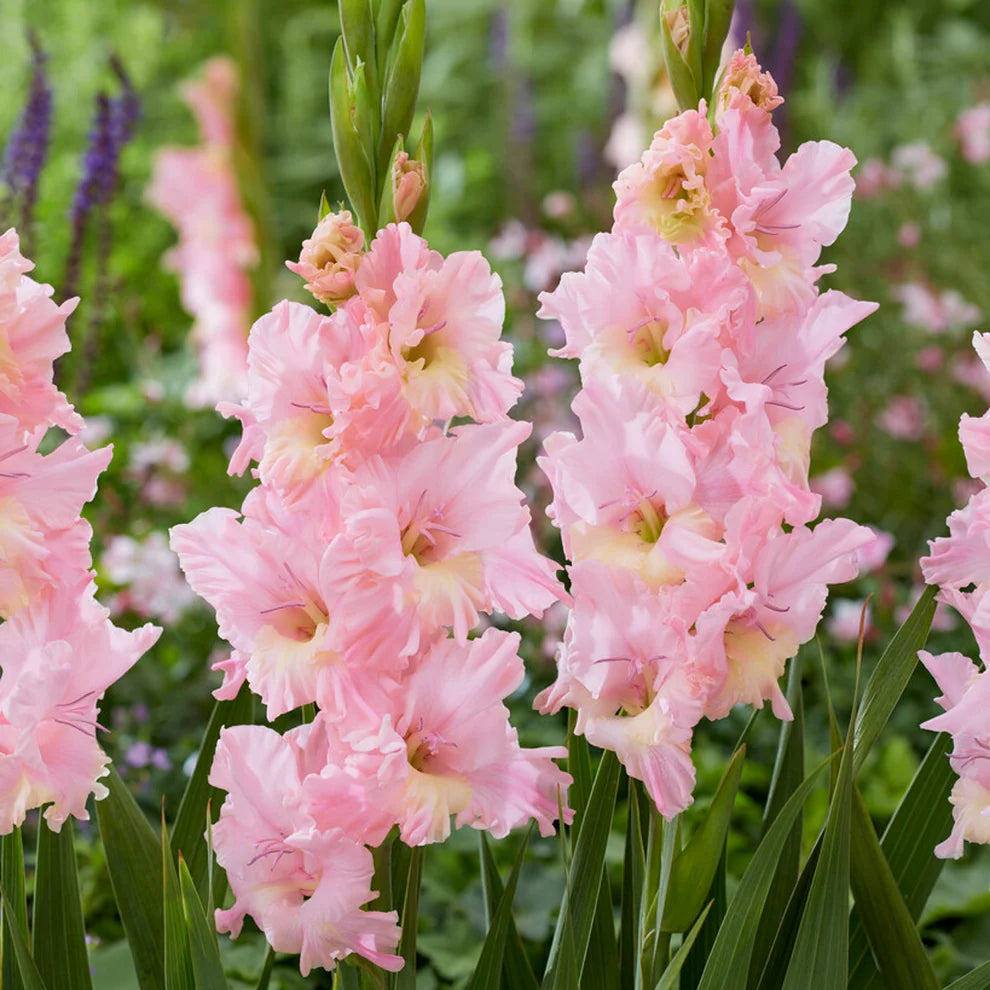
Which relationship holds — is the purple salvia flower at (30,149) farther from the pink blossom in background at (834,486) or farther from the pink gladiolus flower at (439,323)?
the pink blossom in background at (834,486)

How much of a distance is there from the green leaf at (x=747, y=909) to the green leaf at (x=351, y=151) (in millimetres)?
466

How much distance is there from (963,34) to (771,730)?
158 inches

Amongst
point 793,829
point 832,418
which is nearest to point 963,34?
point 832,418

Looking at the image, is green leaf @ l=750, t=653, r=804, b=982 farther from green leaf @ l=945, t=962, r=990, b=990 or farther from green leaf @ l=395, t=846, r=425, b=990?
green leaf @ l=395, t=846, r=425, b=990

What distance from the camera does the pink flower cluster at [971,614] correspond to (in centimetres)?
87

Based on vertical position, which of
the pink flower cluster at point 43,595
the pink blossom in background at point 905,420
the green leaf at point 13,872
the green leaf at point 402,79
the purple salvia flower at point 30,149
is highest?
the purple salvia flower at point 30,149

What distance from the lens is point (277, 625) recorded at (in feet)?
2.83

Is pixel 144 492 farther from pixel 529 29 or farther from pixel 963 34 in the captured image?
pixel 963 34

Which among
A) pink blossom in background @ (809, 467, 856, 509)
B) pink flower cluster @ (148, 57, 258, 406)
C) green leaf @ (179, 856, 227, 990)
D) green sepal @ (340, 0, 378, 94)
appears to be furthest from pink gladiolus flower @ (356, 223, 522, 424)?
pink flower cluster @ (148, 57, 258, 406)

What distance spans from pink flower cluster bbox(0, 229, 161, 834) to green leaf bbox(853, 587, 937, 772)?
492 mm

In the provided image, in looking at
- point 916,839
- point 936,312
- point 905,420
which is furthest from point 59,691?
point 936,312

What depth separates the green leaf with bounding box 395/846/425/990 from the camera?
917mm

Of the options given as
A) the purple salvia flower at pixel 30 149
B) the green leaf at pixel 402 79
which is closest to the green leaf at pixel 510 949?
the green leaf at pixel 402 79

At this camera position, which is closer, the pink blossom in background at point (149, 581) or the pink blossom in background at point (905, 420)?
the pink blossom in background at point (149, 581)
